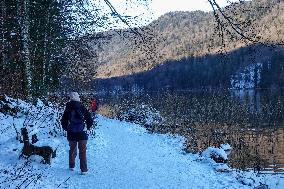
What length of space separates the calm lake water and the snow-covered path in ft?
9.33

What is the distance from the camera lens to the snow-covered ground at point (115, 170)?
790 cm

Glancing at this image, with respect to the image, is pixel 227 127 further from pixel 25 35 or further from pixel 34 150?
pixel 34 150

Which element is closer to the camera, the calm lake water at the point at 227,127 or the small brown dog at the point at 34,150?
the small brown dog at the point at 34,150

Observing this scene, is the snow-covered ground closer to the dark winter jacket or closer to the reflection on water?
the dark winter jacket

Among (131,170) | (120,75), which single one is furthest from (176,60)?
(131,170)

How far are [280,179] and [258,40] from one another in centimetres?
1076

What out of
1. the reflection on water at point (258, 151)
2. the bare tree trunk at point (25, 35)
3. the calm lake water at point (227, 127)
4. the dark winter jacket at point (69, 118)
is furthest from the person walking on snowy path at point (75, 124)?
the reflection on water at point (258, 151)

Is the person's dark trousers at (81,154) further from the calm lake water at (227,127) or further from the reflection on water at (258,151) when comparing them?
the reflection on water at (258,151)

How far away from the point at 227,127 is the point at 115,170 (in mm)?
13584

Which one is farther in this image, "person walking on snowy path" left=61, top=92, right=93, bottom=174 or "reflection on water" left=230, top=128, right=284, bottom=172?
"reflection on water" left=230, top=128, right=284, bottom=172

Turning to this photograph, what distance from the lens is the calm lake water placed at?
17.7 metres

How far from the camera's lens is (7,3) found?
14945 millimetres

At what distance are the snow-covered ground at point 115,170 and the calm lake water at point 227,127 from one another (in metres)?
2.96

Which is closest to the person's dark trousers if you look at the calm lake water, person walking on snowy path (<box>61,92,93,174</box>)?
person walking on snowy path (<box>61,92,93,174</box>)
